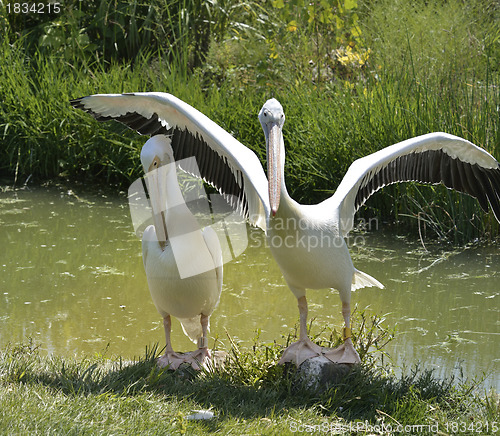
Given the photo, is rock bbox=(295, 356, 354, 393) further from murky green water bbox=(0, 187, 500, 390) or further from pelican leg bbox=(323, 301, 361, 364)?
murky green water bbox=(0, 187, 500, 390)

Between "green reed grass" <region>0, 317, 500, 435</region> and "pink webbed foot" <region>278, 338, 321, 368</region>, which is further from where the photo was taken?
"pink webbed foot" <region>278, 338, 321, 368</region>

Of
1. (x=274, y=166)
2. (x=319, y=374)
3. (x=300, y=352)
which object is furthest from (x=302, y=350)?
(x=274, y=166)

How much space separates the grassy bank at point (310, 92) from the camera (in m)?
6.21

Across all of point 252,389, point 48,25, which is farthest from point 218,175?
point 48,25

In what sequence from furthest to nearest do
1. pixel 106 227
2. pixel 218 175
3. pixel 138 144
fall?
pixel 138 144, pixel 106 227, pixel 218 175

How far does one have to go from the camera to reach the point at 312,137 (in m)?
6.70

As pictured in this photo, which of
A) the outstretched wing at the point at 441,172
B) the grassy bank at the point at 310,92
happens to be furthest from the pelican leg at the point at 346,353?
the grassy bank at the point at 310,92

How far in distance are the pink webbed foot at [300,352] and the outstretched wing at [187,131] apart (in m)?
→ 0.67

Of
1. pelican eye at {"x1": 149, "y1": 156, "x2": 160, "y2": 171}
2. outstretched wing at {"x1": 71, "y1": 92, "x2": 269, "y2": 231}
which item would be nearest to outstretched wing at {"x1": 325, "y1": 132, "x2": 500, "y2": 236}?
outstretched wing at {"x1": 71, "y1": 92, "x2": 269, "y2": 231}

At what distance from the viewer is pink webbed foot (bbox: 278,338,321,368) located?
3580 mm

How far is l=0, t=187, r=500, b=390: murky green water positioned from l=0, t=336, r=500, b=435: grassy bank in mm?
683

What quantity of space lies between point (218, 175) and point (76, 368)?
1.32 meters

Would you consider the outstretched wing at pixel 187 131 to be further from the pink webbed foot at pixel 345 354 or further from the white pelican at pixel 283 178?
the pink webbed foot at pixel 345 354

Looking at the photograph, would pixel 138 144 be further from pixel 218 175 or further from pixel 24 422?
pixel 24 422
